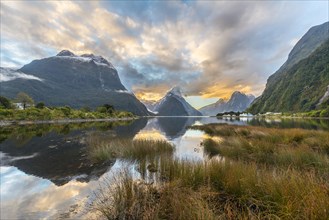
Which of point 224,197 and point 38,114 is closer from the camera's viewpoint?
point 224,197

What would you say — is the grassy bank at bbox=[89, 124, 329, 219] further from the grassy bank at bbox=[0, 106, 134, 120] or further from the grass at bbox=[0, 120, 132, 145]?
the grassy bank at bbox=[0, 106, 134, 120]

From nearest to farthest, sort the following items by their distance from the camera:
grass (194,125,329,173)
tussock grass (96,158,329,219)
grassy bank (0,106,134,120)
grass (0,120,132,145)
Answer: tussock grass (96,158,329,219) → grass (194,125,329,173) → grass (0,120,132,145) → grassy bank (0,106,134,120)

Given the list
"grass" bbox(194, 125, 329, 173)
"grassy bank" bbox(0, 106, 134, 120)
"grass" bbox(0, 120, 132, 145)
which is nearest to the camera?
"grass" bbox(194, 125, 329, 173)

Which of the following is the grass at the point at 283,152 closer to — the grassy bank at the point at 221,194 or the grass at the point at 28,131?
the grassy bank at the point at 221,194

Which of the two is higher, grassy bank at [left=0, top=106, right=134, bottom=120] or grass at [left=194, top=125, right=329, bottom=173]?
grassy bank at [left=0, top=106, right=134, bottom=120]

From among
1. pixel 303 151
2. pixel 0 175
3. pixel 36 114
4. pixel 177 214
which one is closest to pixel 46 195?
pixel 0 175

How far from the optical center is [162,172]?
11.1 m

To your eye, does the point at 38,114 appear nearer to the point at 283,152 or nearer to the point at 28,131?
the point at 28,131

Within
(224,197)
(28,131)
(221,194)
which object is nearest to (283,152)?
(221,194)

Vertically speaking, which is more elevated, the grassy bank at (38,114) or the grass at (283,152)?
the grassy bank at (38,114)

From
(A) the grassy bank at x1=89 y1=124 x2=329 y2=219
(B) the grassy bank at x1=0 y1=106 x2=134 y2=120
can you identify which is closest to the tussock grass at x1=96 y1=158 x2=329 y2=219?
(A) the grassy bank at x1=89 y1=124 x2=329 y2=219

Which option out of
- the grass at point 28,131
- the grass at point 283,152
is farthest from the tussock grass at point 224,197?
the grass at point 28,131

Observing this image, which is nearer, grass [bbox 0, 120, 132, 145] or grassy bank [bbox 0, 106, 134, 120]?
grass [bbox 0, 120, 132, 145]

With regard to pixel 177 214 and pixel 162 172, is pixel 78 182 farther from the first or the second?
pixel 177 214
